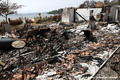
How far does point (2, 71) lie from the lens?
12.1 ft

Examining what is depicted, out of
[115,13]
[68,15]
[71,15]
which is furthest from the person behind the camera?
[71,15]

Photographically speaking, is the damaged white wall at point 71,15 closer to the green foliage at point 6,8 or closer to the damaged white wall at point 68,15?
the damaged white wall at point 68,15

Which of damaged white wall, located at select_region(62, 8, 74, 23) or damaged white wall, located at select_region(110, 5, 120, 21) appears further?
damaged white wall, located at select_region(62, 8, 74, 23)

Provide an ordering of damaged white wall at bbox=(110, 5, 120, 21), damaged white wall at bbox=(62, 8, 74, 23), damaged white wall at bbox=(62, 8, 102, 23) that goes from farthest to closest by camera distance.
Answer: damaged white wall at bbox=(62, 8, 102, 23), damaged white wall at bbox=(62, 8, 74, 23), damaged white wall at bbox=(110, 5, 120, 21)

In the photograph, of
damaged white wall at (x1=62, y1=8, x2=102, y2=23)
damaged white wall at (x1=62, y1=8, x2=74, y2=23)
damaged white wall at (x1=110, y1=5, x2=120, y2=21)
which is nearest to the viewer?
damaged white wall at (x1=110, y1=5, x2=120, y2=21)

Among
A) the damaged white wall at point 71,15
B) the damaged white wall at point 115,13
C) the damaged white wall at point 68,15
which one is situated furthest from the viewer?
the damaged white wall at point 71,15

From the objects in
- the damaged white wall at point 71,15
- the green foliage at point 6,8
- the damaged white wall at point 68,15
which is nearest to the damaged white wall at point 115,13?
the damaged white wall at point 71,15

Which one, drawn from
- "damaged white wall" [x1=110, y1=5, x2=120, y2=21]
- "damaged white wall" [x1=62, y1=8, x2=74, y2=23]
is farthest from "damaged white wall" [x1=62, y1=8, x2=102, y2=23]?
"damaged white wall" [x1=110, y1=5, x2=120, y2=21]

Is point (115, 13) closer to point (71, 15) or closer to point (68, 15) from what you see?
point (71, 15)

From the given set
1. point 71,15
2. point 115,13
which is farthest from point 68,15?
point 115,13

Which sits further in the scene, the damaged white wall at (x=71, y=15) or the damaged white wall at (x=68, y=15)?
the damaged white wall at (x=71, y=15)

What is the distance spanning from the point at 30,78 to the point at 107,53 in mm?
3935

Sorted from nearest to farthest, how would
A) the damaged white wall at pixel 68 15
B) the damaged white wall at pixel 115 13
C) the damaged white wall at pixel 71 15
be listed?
the damaged white wall at pixel 115 13 < the damaged white wall at pixel 68 15 < the damaged white wall at pixel 71 15

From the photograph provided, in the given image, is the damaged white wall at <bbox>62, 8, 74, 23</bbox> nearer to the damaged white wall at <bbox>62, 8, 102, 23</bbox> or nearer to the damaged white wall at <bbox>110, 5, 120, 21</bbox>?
the damaged white wall at <bbox>62, 8, 102, 23</bbox>
